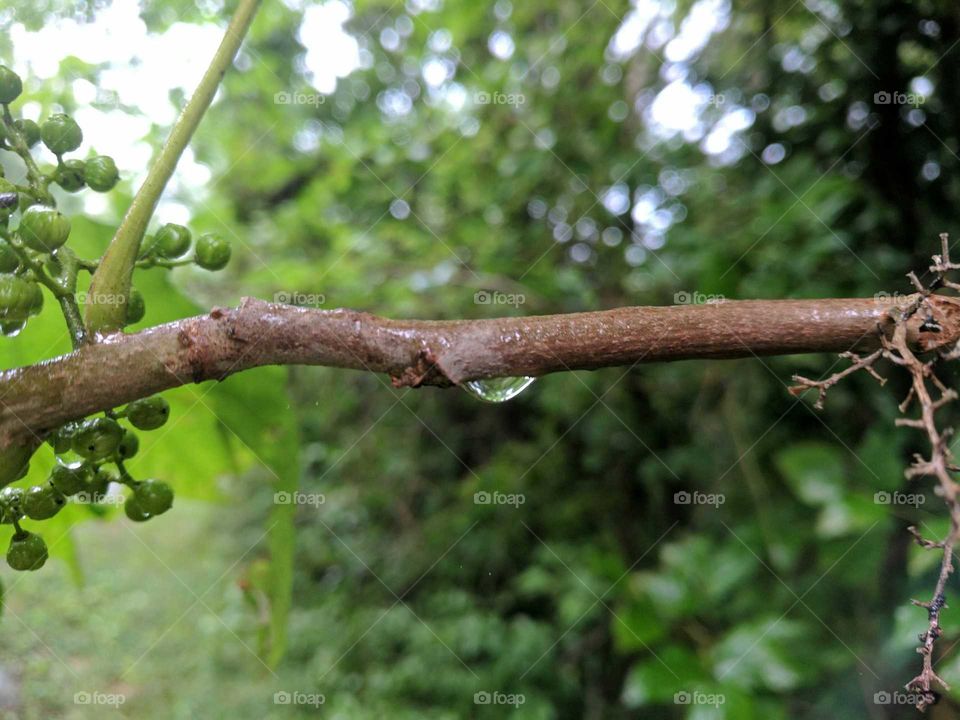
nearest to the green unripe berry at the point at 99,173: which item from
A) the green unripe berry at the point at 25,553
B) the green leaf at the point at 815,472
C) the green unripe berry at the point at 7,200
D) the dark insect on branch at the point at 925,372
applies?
the green unripe berry at the point at 7,200

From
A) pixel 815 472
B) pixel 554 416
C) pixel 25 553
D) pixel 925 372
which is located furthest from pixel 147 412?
pixel 554 416

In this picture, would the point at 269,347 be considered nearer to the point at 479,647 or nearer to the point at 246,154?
the point at 479,647

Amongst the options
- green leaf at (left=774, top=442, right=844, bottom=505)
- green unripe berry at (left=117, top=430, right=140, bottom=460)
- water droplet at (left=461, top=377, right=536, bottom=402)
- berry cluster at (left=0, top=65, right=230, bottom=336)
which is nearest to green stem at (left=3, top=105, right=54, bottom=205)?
berry cluster at (left=0, top=65, right=230, bottom=336)

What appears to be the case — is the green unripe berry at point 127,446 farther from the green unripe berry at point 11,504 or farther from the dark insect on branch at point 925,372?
the dark insect on branch at point 925,372

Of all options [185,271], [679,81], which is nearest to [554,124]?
[679,81]

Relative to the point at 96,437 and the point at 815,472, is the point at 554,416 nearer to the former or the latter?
the point at 815,472

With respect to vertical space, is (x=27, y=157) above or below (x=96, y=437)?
above
